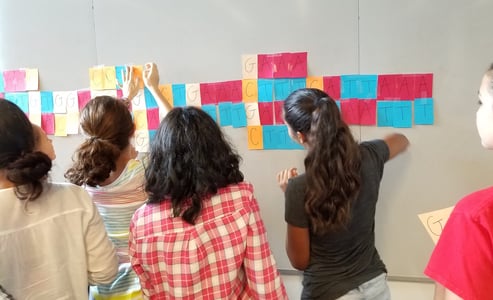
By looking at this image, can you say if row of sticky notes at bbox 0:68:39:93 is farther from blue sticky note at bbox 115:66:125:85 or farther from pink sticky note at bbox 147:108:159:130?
pink sticky note at bbox 147:108:159:130

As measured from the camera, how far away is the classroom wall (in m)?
1.50

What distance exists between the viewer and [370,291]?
121cm


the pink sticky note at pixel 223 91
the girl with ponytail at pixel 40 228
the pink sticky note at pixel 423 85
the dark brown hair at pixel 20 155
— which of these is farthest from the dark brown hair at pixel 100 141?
the pink sticky note at pixel 423 85

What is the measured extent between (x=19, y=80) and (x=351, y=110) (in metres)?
1.55

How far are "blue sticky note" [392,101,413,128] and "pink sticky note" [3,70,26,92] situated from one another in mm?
1682

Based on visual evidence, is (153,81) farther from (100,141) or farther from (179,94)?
(100,141)

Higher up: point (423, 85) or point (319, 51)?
point (319, 51)

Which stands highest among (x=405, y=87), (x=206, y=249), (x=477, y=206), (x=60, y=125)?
(x=405, y=87)

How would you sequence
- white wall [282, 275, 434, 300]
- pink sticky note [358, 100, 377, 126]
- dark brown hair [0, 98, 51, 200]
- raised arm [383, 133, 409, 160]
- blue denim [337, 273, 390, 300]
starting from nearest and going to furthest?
dark brown hair [0, 98, 51, 200], blue denim [337, 273, 390, 300], raised arm [383, 133, 409, 160], pink sticky note [358, 100, 377, 126], white wall [282, 275, 434, 300]

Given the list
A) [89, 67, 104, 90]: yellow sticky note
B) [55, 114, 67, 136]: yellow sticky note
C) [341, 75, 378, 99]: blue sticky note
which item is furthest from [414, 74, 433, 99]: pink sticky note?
[55, 114, 67, 136]: yellow sticky note

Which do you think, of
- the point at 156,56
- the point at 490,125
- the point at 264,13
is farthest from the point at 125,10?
the point at 490,125

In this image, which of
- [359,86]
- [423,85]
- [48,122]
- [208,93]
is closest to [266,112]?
[208,93]

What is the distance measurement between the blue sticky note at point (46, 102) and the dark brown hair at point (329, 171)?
1373mm

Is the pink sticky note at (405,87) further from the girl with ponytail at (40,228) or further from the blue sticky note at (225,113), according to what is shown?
the girl with ponytail at (40,228)
